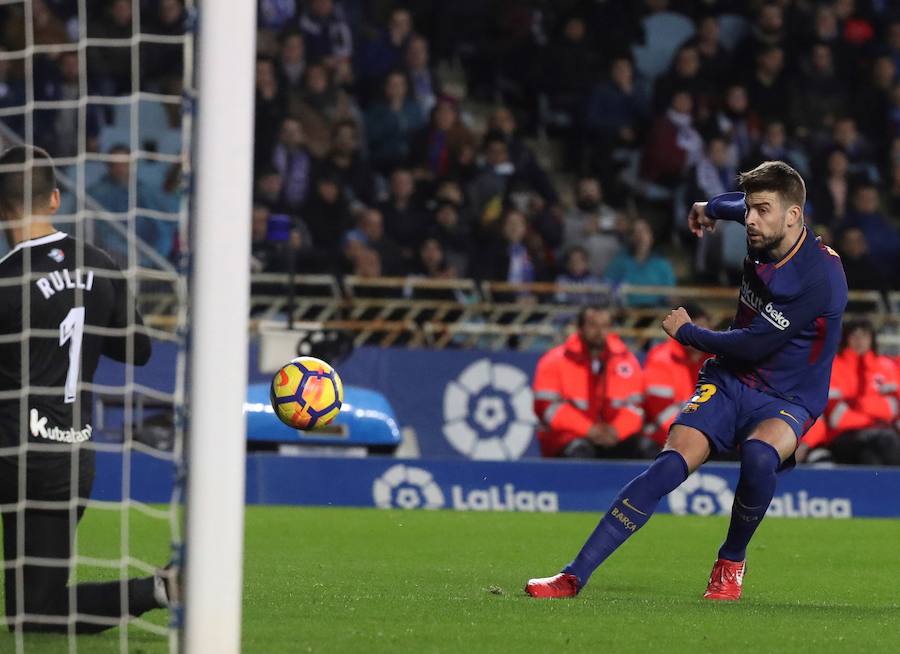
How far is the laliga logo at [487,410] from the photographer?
531 inches

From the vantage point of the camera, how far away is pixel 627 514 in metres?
6.61

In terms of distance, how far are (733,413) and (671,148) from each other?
9903mm

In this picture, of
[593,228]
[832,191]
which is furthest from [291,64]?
[832,191]

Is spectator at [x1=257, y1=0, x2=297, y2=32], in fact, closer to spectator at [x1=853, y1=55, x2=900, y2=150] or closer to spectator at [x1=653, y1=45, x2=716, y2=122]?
spectator at [x1=653, y1=45, x2=716, y2=122]

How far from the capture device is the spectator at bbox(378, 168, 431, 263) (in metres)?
14.9

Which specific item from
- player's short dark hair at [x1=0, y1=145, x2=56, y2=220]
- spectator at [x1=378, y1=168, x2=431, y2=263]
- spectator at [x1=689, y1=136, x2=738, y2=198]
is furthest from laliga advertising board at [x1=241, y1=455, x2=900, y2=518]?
player's short dark hair at [x1=0, y1=145, x2=56, y2=220]

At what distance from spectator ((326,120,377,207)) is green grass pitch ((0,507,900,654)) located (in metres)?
4.33

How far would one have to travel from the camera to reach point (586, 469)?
40.1ft

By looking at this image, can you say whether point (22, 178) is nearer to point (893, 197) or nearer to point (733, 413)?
point (733, 413)

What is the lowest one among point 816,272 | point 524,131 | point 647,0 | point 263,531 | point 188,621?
point 263,531

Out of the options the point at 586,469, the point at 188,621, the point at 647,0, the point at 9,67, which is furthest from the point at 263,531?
the point at 647,0

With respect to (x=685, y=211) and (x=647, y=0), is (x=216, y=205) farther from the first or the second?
(x=647, y=0)

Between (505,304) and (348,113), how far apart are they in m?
2.81

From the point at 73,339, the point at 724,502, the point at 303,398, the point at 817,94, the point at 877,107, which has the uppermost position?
the point at 817,94
